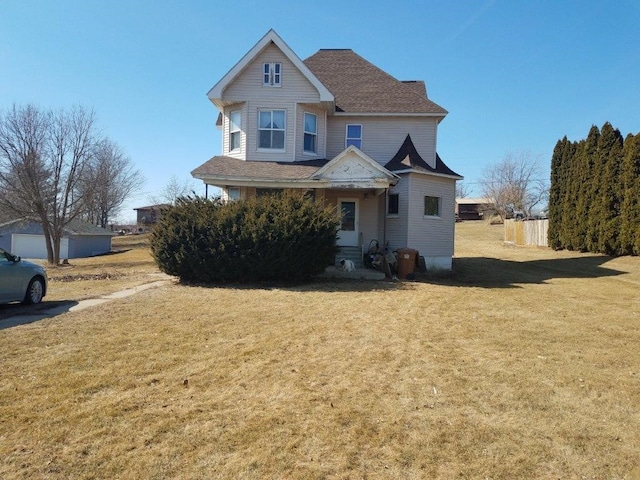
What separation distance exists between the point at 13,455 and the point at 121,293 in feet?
27.4

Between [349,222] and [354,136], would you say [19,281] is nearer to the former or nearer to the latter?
[349,222]

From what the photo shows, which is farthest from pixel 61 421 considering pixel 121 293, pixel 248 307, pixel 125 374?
pixel 121 293

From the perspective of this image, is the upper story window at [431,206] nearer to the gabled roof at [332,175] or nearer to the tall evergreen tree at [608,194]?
the gabled roof at [332,175]

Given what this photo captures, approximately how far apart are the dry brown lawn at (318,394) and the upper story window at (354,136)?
11.4 metres

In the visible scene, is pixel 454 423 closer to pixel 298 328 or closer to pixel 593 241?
pixel 298 328

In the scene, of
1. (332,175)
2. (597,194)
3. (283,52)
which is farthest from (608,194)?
(283,52)

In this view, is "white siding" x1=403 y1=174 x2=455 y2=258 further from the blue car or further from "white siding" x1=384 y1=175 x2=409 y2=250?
the blue car

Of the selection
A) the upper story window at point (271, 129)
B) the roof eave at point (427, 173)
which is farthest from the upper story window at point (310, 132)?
the roof eave at point (427, 173)

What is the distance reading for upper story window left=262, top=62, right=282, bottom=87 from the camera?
56.1ft

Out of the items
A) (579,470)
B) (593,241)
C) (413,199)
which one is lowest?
(579,470)

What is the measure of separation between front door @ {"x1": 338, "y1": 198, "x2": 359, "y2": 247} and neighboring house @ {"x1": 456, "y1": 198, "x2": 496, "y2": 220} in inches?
1882

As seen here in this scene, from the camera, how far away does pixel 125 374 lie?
4.74 metres

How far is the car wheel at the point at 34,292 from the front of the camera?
357 inches

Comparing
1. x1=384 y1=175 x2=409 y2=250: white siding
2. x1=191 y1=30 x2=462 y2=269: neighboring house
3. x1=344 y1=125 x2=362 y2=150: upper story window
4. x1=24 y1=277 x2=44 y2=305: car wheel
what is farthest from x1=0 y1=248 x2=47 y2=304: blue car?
x1=344 y1=125 x2=362 y2=150: upper story window
